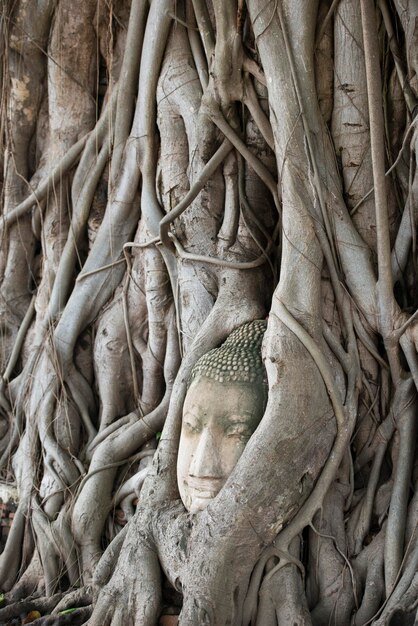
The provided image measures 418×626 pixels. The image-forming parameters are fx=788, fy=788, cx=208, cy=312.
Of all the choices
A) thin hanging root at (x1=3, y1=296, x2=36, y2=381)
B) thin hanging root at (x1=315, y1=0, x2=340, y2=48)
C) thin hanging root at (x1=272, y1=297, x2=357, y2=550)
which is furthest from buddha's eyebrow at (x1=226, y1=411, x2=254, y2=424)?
thin hanging root at (x1=3, y1=296, x2=36, y2=381)

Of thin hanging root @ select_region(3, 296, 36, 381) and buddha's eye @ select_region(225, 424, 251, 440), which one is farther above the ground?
thin hanging root @ select_region(3, 296, 36, 381)

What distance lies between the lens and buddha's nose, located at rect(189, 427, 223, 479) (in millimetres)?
2688

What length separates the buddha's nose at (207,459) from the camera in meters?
2.69

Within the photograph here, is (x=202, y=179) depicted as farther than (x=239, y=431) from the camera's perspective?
Yes

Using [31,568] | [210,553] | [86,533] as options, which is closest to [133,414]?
[86,533]

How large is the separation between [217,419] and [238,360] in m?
0.22

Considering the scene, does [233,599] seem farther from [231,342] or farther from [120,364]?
[120,364]

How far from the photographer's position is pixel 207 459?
2697 millimetres

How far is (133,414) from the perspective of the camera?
145 inches

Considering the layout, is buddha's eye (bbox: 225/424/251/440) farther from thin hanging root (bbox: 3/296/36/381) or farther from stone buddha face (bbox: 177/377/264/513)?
thin hanging root (bbox: 3/296/36/381)

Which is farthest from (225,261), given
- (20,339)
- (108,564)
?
(20,339)

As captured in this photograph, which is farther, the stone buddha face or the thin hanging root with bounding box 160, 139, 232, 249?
the thin hanging root with bounding box 160, 139, 232, 249

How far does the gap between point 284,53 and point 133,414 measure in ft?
5.74

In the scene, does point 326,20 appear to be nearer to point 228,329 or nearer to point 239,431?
point 228,329
